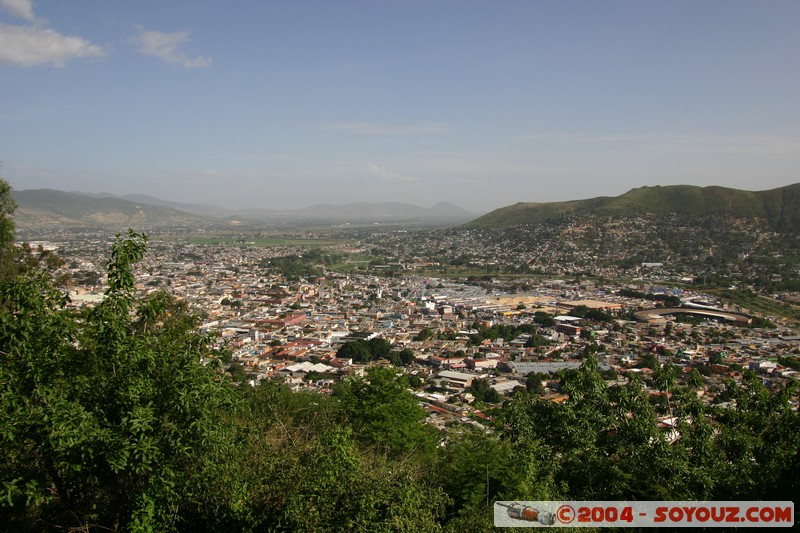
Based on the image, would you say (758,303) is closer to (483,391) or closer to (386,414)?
(483,391)

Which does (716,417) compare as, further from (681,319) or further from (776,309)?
(776,309)

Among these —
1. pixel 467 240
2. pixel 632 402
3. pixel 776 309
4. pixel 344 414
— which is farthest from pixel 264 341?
pixel 467 240

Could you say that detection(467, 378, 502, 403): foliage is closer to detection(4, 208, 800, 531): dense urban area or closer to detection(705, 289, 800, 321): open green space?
detection(4, 208, 800, 531): dense urban area

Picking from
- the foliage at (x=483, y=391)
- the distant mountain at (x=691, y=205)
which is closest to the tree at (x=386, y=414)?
the foliage at (x=483, y=391)

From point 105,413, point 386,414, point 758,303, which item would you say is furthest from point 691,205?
point 105,413

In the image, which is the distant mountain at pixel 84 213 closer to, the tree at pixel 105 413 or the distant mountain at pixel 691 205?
the distant mountain at pixel 691 205

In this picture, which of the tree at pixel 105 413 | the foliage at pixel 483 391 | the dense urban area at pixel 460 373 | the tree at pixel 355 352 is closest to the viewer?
the tree at pixel 105 413
